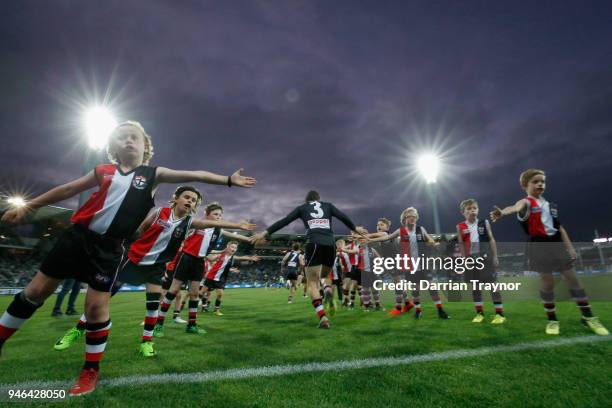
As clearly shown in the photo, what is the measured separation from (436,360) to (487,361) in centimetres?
51

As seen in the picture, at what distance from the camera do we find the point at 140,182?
114 inches

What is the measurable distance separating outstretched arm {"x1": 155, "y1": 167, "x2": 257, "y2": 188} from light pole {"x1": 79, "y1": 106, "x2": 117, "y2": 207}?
22.8 metres

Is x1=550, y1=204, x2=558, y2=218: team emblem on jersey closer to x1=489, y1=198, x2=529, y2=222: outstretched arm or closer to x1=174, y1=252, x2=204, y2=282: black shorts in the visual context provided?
x1=489, y1=198, x2=529, y2=222: outstretched arm

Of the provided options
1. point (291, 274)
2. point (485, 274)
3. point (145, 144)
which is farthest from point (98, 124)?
point (485, 274)

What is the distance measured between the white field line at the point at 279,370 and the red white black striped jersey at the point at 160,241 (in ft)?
6.60

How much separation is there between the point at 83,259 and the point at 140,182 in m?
0.81

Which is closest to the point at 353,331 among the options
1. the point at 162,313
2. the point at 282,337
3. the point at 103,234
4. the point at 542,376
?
the point at 282,337

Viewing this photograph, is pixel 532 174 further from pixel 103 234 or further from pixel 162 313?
pixel 162 313

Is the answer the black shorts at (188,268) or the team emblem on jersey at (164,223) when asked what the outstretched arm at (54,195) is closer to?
the team emblem on jersey at (164,223)

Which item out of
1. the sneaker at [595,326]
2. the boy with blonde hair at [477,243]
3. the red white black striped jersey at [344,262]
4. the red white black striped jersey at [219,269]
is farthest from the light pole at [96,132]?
the sneaker at [595,326]

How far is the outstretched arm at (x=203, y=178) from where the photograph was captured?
2814 millimetres

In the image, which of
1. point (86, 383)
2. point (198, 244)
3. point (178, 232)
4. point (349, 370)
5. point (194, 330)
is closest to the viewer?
point (86, 383)

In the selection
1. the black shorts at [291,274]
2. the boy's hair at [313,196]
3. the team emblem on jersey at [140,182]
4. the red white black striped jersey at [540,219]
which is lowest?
the black shorts at [291,274]

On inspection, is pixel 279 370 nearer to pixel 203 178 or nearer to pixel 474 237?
pixel 203 178
